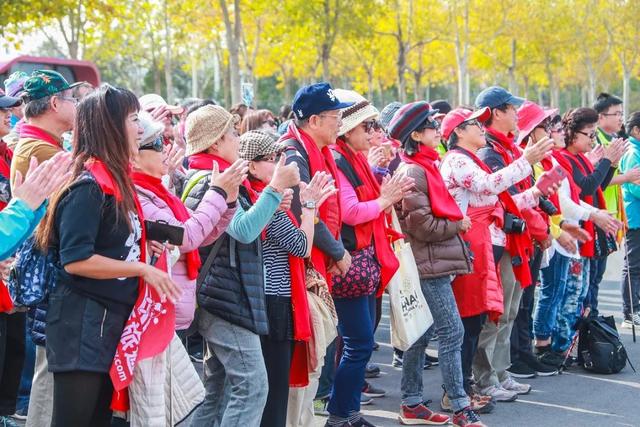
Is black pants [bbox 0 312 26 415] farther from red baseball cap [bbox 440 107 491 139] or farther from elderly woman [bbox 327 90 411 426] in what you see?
red baseball cap [bbox 440 107 491 139]

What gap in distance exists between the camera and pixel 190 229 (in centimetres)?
416

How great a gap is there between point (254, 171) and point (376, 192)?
1122 mm

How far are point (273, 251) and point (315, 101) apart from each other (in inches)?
42.3

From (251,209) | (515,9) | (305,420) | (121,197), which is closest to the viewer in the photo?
(121,197)

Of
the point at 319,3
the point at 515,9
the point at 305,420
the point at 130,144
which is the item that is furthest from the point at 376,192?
the point at 515,9

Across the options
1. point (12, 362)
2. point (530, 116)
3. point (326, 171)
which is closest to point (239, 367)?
point (326, 171)

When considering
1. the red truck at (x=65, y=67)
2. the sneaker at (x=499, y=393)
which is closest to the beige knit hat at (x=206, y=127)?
the sneaker at (x=499, y=393)

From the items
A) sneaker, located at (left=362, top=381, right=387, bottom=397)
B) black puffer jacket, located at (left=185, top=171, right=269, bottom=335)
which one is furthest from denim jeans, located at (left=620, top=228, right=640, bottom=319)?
black puffer jacket, located at (left=185, top=171, right=269, bottom=335)

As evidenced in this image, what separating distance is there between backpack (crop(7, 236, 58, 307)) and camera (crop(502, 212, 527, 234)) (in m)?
3.67

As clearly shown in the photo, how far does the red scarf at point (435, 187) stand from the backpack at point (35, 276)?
2.82 metres

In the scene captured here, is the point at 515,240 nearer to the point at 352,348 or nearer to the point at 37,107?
the point at 352,348

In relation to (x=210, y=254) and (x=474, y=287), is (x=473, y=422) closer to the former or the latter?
(x=474, y=287)

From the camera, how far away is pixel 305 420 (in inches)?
216

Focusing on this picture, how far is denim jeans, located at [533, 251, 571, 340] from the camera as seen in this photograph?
A: 7.90 m
